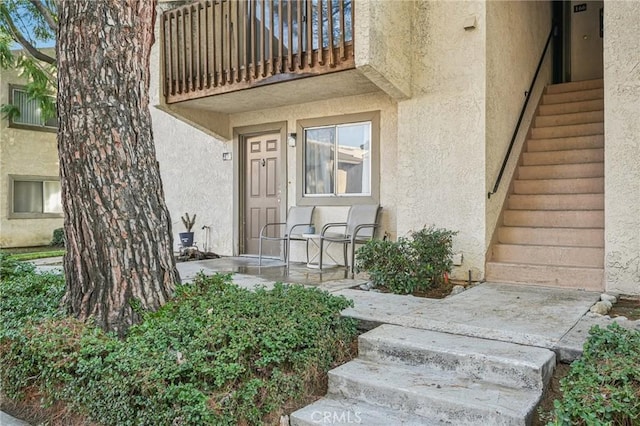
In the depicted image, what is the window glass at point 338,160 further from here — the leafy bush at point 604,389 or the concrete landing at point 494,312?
the leafy bush at point 604,389

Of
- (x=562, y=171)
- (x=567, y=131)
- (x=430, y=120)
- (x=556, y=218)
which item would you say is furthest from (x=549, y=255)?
(x=567, y=131)

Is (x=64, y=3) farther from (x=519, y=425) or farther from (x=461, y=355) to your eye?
(x=519, y=425)

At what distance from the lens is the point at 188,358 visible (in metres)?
2.46

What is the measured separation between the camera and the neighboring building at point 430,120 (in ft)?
14.8

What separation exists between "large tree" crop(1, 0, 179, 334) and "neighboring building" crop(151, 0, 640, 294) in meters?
2.55

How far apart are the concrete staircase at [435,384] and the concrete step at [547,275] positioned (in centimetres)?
218

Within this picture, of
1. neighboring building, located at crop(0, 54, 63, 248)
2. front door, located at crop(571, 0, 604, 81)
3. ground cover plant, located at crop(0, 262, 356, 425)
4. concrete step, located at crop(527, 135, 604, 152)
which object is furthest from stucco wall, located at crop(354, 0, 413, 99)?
neighboring building, located at crop(0, 54, 63, 248)

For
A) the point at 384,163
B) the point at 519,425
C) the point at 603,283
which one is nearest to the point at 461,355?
the point at 519,425

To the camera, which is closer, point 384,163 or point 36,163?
point 384,163

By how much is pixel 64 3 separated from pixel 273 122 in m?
4.37

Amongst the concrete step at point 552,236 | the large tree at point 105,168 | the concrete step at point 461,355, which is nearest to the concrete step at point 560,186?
the concrete step at point 552,236

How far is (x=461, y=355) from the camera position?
2668 mm

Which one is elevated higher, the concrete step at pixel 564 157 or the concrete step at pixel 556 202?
the concrete step at pixel 564 157

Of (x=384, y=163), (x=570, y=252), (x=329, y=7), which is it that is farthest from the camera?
(x=384, y=163)
